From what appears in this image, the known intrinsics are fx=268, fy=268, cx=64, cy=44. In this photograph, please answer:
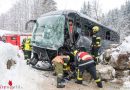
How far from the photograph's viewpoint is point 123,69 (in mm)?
11586

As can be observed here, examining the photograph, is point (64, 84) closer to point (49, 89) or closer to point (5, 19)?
point (49, 89)

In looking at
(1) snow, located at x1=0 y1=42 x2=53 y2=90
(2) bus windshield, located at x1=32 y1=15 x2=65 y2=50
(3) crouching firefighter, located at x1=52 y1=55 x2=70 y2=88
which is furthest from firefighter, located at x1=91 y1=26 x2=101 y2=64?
(1) snow, located at x1=0 y1=42 x2=53 y2=90

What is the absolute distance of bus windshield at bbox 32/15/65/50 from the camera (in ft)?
37.7

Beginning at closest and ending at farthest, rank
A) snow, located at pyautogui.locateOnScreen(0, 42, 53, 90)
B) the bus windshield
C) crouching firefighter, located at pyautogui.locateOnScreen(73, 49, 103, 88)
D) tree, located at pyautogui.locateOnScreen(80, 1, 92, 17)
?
1. snow, located at pyautogui.locateOnScreen(0, 42, 53, 90)
2. crouching firefighter, located at pyautogui.locateOnScreen(73, 49, 103, 88)
3. the bus windshield
4. tree, located at pyautogui.locateOnScreen(80, 1, 92, 17)

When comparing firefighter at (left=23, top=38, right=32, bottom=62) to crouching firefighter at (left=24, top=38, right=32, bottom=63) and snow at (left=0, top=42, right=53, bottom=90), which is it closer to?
crouching firefighter at (left=24, top=38, right=32, bottom=63)

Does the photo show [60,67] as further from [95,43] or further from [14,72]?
[14,72]

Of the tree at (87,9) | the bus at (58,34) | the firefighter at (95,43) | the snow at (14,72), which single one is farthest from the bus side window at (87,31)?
the tree at (87,9)

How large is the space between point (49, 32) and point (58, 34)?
2.05 feet

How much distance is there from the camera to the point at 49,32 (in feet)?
39.4

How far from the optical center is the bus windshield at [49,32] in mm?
11500

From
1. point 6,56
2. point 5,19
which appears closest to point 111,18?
point 5,19

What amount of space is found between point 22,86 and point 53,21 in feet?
17.9

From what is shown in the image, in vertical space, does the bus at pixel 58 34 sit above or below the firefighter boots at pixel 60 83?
above

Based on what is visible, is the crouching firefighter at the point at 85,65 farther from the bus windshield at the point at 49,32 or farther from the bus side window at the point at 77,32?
the bus side window at the point at 77,32
